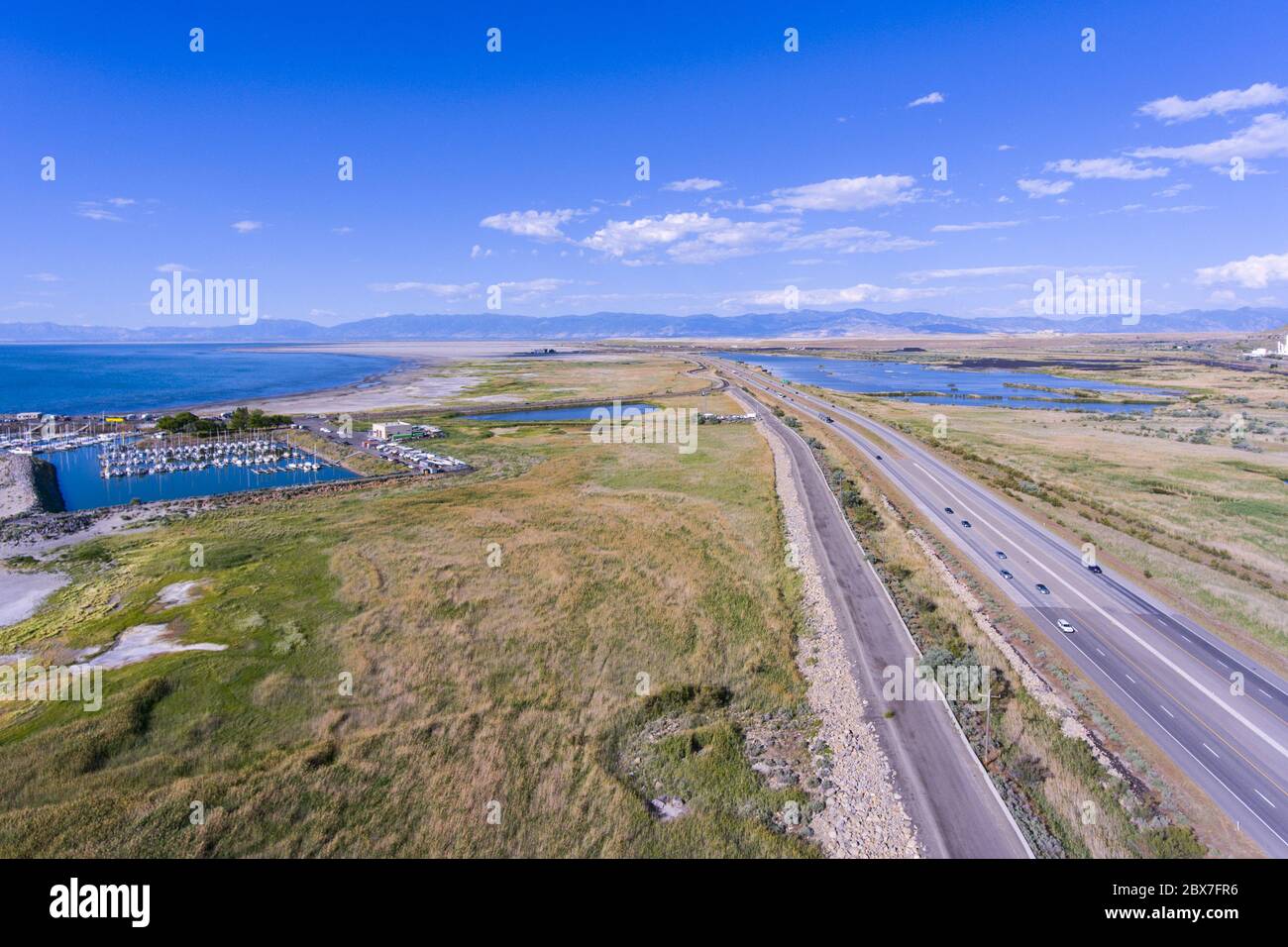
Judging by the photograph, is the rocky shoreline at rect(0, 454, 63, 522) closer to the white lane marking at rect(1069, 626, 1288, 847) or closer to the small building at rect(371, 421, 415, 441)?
the small building at rect(371, 421, 415, 441)

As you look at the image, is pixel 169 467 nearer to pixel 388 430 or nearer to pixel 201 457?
pixel 201 457

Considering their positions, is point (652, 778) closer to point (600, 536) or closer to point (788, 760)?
point (788, 760)

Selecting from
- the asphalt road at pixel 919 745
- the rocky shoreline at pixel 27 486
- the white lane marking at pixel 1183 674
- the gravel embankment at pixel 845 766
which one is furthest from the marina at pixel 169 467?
the white lane marking at pixel 1183 674

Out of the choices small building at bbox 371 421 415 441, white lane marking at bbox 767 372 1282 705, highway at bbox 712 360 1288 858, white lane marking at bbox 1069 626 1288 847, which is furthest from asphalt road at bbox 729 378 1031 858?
small building at bbox 371 421 415 441

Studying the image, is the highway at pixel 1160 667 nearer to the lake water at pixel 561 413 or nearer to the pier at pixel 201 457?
the pier at pixel 201 457

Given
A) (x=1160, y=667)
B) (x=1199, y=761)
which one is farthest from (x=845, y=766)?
(x=1160, y=667)

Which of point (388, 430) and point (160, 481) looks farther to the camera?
point (388, 430)

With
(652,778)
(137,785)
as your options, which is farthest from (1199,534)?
(137,785)
